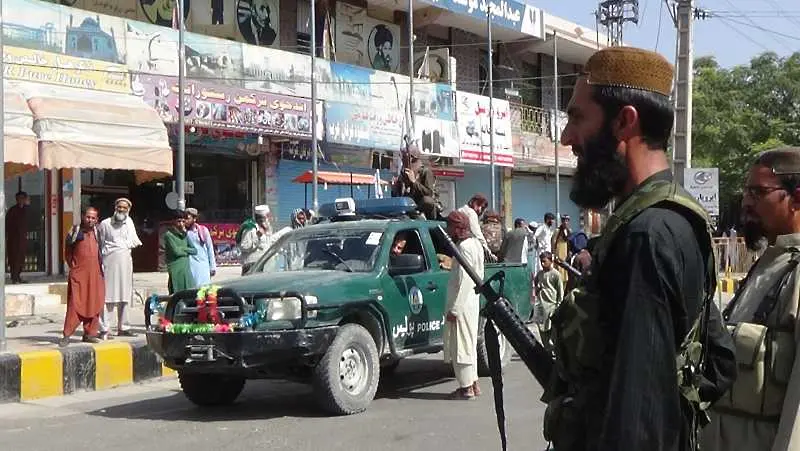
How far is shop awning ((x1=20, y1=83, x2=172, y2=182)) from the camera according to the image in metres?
13.2

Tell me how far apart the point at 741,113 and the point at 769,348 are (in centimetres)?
3838

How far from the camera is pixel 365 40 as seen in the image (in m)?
23.0

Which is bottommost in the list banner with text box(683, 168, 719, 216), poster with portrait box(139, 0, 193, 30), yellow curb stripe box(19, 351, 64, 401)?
yellow curb stripe box(19, 351, 64, 401)

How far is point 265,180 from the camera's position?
20016 millimetres

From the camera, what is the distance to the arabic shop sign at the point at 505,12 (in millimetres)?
23708

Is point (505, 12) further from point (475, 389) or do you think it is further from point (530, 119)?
point (475, 389)

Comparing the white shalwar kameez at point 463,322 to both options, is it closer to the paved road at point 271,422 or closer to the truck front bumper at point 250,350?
the paved road at point 271,422

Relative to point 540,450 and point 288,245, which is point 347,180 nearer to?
point 288,245

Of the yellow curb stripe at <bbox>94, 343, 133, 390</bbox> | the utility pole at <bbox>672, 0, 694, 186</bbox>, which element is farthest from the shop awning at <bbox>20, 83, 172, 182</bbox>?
the utility pole at <bbox>672, 0, 694, 186</bbox>

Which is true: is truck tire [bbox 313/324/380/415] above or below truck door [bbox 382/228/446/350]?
below

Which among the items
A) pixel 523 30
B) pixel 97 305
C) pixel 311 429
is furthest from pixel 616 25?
pixel 311 429

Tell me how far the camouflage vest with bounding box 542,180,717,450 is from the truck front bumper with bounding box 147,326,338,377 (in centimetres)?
535

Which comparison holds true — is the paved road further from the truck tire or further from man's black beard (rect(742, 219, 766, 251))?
man's black beard (rect(742, 219, 766, 251))

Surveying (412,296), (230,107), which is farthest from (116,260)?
(230,107)
